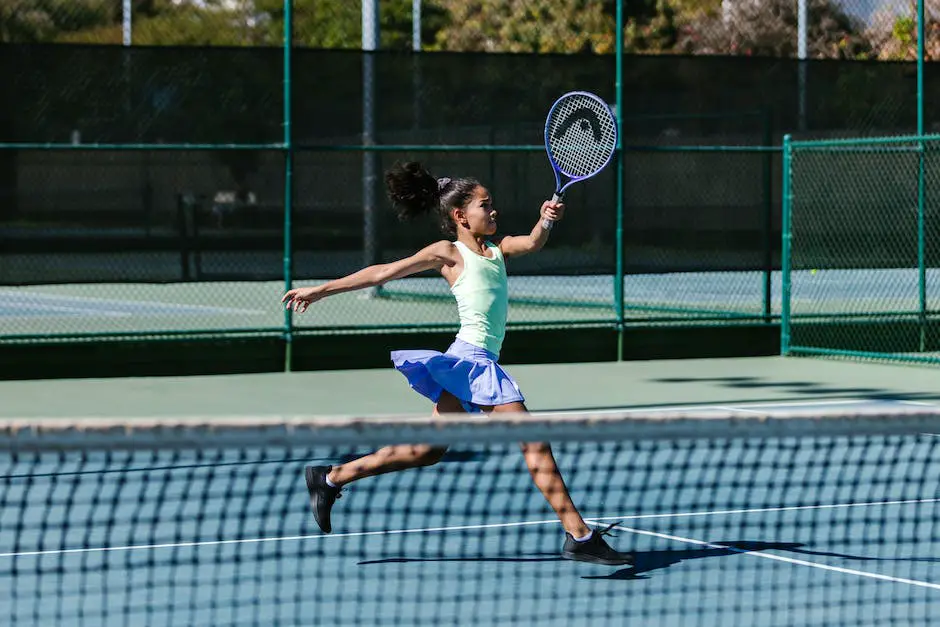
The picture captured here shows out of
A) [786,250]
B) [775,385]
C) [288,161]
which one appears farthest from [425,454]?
[786,250]

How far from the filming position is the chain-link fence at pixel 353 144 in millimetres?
13422

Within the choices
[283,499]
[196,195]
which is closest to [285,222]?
[196,195]

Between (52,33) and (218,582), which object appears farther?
(52,33)

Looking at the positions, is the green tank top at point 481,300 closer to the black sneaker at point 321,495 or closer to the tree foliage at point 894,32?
the black sneaker at point 321,495

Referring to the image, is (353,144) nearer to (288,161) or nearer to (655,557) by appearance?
(288,161)

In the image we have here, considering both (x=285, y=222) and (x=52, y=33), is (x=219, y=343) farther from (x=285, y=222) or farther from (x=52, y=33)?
(x=52, y=33)

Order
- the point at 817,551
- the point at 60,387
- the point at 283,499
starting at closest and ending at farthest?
the point at 817,551
the point at 283,499
the point at 60,387

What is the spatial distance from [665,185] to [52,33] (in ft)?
16.2

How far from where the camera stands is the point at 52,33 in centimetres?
1352

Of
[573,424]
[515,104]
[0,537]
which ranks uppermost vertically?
[515,104]

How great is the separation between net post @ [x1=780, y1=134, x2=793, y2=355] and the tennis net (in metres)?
6.47

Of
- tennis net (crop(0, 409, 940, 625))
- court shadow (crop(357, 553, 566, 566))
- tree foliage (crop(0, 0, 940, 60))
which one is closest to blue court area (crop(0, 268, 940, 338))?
tree foliage (crop(0, 0, 940, 60))

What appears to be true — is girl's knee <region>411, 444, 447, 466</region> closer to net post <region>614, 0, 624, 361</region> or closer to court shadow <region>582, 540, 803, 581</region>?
court shadow <region>582, 540, 803, 581</region>

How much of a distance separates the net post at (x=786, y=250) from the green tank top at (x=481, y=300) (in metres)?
8.33
